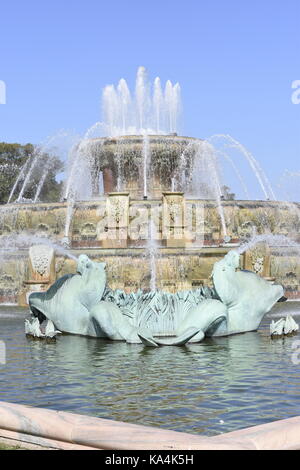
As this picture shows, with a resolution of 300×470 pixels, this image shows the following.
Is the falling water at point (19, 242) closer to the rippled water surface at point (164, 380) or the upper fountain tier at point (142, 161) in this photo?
the upper fountain tier at point (142, 161)

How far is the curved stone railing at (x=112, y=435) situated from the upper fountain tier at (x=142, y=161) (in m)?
26.4

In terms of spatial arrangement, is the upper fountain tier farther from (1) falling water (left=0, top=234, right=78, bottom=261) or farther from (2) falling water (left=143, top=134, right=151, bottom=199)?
(1) falling water (left=0, top=234, right=78, bottom=261)

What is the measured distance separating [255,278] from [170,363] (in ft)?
13.0

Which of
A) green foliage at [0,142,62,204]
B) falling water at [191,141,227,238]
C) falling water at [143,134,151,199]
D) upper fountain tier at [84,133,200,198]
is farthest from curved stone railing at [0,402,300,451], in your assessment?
green foliage at [0,142,62,204]

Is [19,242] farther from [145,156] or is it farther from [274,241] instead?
[274,241]

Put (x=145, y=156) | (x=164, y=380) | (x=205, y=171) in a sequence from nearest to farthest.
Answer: (x=164, y=380) < (x=145, y=156) < (x=205, y=171)

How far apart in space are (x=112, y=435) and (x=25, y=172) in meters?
69.3

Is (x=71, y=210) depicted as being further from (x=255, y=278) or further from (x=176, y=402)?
(x=176, y=402)

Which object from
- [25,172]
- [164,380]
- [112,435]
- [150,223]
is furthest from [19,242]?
[25,172]

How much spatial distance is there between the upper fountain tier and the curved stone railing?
86.5 feet

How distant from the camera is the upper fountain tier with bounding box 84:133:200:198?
105 ft

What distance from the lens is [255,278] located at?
13953 millimetres

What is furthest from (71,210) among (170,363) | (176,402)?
(176,402)

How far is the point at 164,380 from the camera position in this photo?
930cm
